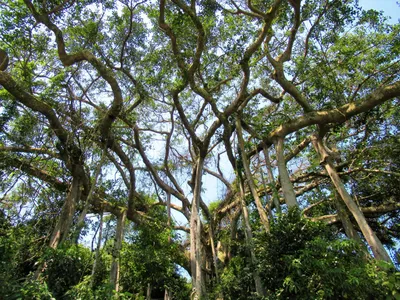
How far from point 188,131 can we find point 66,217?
11.1 ft

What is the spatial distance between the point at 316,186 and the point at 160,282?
5129mm

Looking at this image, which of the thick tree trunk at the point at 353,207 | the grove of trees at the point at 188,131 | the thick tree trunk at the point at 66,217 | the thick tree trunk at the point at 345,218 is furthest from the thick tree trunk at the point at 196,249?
the thick tree trunk at the point at 345,218

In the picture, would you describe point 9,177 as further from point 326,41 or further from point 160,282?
point 326,41

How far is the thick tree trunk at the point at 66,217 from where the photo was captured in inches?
239

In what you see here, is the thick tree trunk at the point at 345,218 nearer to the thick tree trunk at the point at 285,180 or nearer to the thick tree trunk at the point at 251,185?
the thick tree trunk at the point at 285,180

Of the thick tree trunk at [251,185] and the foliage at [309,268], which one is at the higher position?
the thick tree trunk at [251,185]

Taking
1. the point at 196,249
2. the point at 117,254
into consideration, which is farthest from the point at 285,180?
the point at 117,254

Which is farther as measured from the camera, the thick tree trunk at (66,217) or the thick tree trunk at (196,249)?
the thick tree trunk at (66,217)

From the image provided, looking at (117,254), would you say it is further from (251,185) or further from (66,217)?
(251,185)

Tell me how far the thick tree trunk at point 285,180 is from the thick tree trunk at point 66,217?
4622mm

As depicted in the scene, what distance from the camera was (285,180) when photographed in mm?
6156

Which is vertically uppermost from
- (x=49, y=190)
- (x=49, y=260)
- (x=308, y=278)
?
(x=49, y=190)

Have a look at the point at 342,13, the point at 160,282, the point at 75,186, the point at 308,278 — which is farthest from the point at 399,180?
the point at 75,186

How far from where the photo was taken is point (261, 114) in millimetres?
8125
